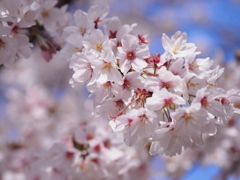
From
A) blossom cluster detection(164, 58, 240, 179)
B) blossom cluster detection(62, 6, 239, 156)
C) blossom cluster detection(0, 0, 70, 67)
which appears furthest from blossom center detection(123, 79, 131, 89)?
blossom cluster detection(164, 58, 240, 179)

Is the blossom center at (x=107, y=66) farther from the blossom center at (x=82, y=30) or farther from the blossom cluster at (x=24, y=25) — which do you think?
the blossom cluster at (x=24, y=25)

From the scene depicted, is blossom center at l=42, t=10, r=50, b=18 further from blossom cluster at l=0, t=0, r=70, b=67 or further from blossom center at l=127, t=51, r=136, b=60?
blossom center at l=127, t=51, r=136, b=60

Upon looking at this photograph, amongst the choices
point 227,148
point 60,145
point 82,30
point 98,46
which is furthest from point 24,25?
point 227,148

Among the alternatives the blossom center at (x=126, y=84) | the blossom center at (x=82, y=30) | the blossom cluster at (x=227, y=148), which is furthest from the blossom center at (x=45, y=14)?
the blossom cluster at (x=227, y=148)

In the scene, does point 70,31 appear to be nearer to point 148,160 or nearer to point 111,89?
point 111,89

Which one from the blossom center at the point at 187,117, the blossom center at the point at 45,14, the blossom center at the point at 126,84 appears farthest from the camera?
the blossom center at the point at 45,14

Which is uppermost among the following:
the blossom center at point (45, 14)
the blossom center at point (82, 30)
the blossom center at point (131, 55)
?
the blossom center at point (131, 55)
